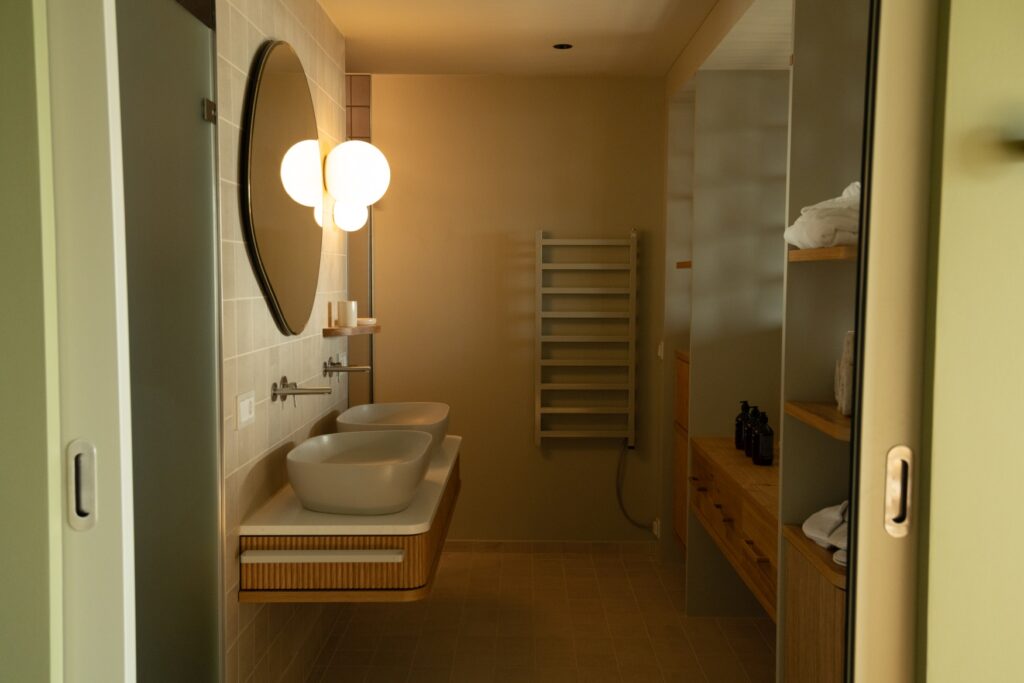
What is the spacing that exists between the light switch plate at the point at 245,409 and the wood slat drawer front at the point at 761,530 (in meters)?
1.61

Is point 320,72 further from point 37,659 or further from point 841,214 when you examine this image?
point 37,659

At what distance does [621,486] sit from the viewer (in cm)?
468

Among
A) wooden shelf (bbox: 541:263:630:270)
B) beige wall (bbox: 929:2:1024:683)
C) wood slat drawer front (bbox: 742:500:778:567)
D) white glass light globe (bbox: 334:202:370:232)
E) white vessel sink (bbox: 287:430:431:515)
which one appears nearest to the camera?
beige wall (bbox: 929:2:1024:683)

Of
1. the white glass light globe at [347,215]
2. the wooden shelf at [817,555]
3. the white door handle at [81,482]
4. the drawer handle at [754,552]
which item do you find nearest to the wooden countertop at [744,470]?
the drawer handle at [754,552]

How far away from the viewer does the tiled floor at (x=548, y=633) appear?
128 inches

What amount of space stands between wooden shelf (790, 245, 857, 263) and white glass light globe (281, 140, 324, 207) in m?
1.63

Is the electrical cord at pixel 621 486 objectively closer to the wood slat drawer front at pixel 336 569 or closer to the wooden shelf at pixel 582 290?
the wooden shelf at pixel 582 290

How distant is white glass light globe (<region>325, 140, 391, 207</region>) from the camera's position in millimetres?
Answer: 3377

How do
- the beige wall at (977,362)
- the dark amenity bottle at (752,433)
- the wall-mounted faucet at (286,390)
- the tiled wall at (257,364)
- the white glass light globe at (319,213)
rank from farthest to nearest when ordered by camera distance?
1. the dark amenity bottle at (752,433)
2. the white glass light globe at (319,213)
3. the wall-mounted faucet at (286,390)
4. the tiled wall at (257,364)
5. the beige wall at (977,362)

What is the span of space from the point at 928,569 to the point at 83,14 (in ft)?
4.87

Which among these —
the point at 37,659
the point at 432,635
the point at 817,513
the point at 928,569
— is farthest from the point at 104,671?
the point at 432,635

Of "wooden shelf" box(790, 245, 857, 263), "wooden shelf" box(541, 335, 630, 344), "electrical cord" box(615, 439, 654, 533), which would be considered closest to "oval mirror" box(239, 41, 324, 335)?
"wooden shelf" box(790, 245, 857, 263)

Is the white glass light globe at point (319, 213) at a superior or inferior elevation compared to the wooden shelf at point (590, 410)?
superior

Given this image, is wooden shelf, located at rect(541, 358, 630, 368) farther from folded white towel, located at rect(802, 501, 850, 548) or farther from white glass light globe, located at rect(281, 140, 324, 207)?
folded white towel, located at rect(802, 501, 850, 548)
